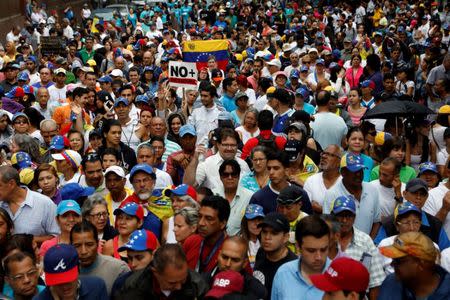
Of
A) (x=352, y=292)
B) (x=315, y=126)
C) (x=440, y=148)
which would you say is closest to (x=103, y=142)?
(x=315, y=126)

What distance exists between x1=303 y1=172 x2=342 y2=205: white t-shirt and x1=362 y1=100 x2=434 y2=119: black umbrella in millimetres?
2921

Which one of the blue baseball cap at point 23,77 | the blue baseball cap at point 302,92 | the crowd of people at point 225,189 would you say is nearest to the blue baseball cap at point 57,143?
the crowd of people at point 225,189

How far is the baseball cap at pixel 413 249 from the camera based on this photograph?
5098mm

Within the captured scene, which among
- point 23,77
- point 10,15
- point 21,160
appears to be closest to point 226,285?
point 21,160

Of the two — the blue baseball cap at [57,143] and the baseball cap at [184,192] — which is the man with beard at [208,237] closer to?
the baseball cap at [184,192]

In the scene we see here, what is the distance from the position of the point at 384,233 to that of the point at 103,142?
4.29 m

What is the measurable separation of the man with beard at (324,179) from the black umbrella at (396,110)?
9.02 feet

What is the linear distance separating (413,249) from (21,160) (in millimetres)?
5436

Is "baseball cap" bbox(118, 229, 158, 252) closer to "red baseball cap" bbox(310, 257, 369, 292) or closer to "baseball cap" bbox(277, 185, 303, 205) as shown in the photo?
"baseball cap" bbox(277, 185, 303, 205)

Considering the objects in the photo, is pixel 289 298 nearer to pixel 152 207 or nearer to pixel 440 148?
pixel 152 207

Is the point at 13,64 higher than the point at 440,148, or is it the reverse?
the point at 440,148

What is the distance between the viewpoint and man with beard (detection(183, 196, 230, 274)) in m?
6.42

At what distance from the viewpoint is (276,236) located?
6078 mm

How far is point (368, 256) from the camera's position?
6.51 m
